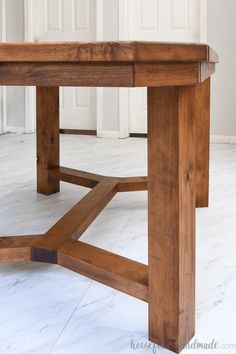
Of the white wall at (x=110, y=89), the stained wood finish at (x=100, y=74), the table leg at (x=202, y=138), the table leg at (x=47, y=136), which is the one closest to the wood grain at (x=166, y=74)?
the stained wood finish at (x=100, y=74)

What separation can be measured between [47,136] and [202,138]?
617 mm

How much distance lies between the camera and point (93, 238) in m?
1.53

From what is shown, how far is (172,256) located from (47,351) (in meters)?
0.28

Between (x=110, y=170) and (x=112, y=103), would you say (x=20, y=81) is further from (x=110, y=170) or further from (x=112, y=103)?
(x=112, y=103)

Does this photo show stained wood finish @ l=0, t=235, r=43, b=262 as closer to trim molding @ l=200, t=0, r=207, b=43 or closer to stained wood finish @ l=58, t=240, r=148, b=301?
stained wood finish @ l=58, t=240, r=148, b=301

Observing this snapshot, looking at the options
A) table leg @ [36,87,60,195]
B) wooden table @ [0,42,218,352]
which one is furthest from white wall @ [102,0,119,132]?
wooden table @ [0,42,218,352]

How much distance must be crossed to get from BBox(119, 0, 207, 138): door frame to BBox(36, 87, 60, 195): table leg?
5.94 feet

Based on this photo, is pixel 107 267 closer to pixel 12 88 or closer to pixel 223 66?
pixel 223 66

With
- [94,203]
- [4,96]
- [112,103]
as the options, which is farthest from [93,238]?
[4,96]

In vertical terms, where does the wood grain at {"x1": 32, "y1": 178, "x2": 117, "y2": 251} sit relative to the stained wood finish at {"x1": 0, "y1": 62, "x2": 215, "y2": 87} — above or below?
below

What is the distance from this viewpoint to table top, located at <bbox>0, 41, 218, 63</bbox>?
73cm

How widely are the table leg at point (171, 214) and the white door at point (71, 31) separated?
10.4ft

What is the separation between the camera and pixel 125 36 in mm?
3748

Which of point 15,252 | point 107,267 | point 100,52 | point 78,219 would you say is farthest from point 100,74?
point 78,219
